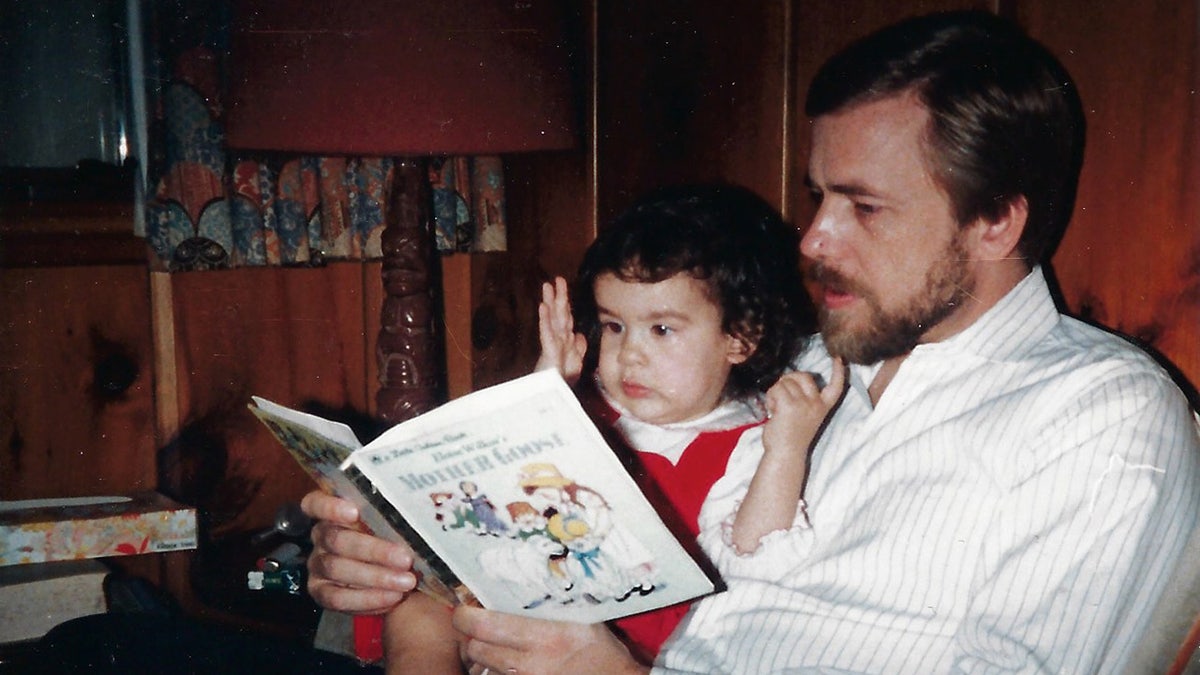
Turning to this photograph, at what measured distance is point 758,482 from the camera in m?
1.16

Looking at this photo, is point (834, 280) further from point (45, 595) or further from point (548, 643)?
point (45, 595)

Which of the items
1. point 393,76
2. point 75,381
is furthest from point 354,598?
point 75,381

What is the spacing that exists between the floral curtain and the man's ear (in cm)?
105

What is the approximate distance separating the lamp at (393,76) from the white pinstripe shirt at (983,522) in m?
0.63

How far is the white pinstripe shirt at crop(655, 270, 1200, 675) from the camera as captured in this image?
2.78 ft

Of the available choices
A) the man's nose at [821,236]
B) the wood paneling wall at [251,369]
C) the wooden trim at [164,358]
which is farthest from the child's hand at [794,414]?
the wooden trim at [164,358]

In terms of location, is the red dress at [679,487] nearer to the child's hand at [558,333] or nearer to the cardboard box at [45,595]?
the child's hand at [558,333]

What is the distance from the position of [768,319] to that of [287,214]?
1008mm

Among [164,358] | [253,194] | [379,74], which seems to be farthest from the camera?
[164,358]

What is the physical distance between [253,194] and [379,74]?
682mm

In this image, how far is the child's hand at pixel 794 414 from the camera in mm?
1161

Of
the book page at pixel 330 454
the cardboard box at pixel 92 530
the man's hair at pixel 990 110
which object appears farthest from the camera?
the cardboard box at pixel 92 530

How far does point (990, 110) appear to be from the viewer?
107 centimetres

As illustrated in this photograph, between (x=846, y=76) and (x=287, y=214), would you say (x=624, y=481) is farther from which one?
(x=287, y=214)
